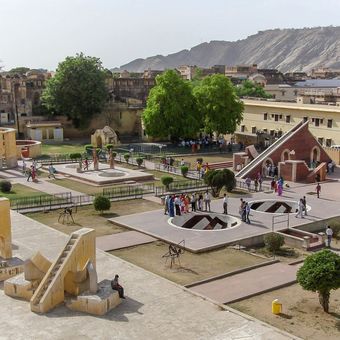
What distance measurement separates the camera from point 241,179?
38062 millimetres

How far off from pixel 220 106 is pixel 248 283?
34.5 meters

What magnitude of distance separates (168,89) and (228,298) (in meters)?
37.4

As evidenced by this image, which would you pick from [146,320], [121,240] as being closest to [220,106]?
[121,240]

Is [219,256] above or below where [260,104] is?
below

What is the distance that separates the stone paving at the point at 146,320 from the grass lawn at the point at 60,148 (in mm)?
35802

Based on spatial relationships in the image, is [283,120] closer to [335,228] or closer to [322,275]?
[335,228]

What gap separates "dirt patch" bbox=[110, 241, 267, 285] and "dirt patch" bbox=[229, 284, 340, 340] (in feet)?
8.52

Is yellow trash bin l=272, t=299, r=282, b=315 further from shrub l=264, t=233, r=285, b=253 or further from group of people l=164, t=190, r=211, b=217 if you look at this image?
group of people l=164, t=190, r=211, b=217

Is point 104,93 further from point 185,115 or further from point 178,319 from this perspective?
point 178,319

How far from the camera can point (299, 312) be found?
1667cm

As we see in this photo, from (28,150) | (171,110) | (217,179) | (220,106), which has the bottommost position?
(217,179)

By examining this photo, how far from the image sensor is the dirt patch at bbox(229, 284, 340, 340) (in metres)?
15.3

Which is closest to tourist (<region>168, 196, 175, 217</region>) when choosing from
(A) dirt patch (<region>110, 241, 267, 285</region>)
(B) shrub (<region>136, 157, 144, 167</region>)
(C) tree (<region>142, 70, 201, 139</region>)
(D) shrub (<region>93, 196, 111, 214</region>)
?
(D) shrub (<region>93, 196, 111, 214</region>)

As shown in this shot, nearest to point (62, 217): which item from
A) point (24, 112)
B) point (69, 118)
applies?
point (69, 118)
